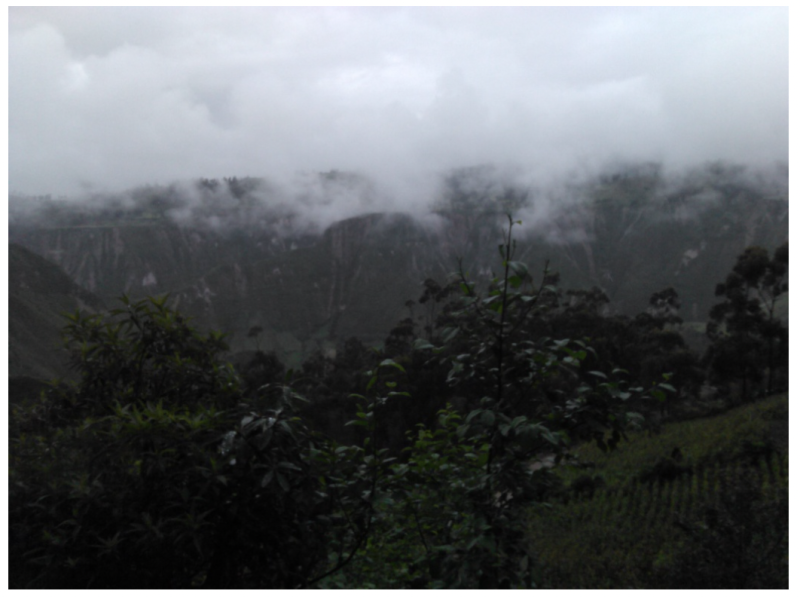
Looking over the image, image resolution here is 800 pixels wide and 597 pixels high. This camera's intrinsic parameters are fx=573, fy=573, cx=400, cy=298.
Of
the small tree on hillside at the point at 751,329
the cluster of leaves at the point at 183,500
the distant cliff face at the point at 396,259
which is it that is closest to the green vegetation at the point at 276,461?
the cluster of leaves at the point at 183,500

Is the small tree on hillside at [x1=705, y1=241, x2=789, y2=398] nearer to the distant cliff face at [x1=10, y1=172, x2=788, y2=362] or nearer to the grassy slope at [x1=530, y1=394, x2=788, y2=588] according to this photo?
the grassy slope at [x1=530, y1=394, x2=788, y2=588]

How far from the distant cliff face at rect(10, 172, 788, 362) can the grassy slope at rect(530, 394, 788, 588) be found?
239 ft

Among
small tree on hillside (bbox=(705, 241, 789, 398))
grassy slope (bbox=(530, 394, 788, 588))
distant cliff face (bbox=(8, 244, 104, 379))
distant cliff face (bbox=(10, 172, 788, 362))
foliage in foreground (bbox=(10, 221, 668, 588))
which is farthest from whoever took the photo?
distant cliff face (bbox=(10, 172, 788, 362))

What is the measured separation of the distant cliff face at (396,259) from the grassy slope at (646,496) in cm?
7297

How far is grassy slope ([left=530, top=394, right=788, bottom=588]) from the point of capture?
9328 millimetres

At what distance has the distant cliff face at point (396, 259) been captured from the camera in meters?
105

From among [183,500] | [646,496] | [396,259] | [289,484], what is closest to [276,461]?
[289,484]

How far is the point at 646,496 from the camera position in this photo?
15.4 m

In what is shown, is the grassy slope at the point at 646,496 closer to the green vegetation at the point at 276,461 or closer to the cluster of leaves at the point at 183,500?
the green vegetation at the point at 276,461

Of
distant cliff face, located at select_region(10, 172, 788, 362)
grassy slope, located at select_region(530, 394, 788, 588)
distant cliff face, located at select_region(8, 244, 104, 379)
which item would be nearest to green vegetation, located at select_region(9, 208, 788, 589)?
distant cliff face, located at select_region(8, 244, 104, 379)

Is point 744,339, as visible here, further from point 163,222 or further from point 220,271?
point 163,222

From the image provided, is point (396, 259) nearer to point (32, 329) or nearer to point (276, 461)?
point (32, 329)

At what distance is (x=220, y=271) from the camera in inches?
4683

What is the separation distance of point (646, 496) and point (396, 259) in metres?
114
